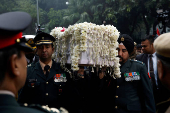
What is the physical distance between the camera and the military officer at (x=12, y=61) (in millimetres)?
1245

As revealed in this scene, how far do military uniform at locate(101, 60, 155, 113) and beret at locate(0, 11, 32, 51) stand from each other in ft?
7.66

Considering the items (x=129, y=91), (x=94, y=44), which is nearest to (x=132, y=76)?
(x=129, y=91)

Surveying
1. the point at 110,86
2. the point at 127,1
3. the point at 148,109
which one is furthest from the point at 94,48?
the point at 127,1

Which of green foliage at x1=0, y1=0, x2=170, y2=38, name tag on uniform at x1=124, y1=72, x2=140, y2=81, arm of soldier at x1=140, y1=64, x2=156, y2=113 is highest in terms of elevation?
green foliage at x1=0, y1=0, x2=170, y2=38

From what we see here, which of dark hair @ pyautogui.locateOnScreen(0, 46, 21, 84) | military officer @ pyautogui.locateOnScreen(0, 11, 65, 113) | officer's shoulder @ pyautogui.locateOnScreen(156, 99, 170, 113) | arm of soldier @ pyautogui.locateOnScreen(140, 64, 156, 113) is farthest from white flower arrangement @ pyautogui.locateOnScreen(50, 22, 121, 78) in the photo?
dark hair @ pyautogui.locateOnScreen(0, 46, 21, 84)

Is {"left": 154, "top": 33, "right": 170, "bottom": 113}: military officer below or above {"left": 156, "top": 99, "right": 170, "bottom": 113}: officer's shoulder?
above

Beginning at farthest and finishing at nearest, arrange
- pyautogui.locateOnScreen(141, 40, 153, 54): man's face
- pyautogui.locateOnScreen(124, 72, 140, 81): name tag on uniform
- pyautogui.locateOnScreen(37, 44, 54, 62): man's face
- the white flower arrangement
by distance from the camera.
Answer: pyautogui.locateOnScreen(141, 40, 153, 54): man's face
pyautogui.locateOnScreen(37, 44, 54, 62): man's face
pyautogui.locateOnScreen(124, 72, 140, 81): name tag on uniform
the white flower arrangement

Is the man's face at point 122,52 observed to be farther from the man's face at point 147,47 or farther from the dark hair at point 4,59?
the dark hair at point 4,59

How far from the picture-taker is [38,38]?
12.2ft

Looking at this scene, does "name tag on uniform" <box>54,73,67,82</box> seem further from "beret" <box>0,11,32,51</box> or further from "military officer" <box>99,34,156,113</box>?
"beret" <box>0,11,32,51</box>

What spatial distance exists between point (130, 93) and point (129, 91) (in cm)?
4

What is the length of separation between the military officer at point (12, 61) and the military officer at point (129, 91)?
2.24 metres

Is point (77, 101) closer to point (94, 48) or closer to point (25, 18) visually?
point (94, 48)

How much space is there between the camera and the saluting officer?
3.31 metres
